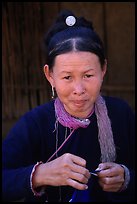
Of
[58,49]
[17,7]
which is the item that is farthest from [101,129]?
Result: [17,7]

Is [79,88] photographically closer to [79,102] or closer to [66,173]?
[79,102]

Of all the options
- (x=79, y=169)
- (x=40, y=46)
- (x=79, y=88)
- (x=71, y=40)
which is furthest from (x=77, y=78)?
(x=40, y=46)

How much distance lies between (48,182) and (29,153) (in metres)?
0.27

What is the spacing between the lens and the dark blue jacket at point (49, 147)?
2.14 m

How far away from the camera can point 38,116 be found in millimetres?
2236

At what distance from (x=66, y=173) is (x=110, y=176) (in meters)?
0.23

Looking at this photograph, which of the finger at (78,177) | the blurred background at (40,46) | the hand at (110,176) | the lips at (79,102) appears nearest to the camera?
the finger at (78,177)

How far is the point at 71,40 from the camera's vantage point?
6.79 feet

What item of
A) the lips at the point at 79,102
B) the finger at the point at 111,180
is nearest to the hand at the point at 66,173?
the finger at the point at 111,180

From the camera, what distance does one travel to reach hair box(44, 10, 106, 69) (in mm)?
2061

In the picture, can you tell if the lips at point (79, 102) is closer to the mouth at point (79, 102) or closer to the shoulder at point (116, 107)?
the mouth at point (79, 102)

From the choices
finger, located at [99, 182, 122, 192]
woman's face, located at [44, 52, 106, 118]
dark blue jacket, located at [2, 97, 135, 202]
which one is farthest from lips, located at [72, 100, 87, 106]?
finger, located at [99, 182, 122, 192]

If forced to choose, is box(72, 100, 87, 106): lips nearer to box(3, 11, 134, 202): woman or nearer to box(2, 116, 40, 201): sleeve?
box(3, 11, 134, 202): woman

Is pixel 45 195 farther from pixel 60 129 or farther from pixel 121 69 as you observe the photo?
pixel 121 69
